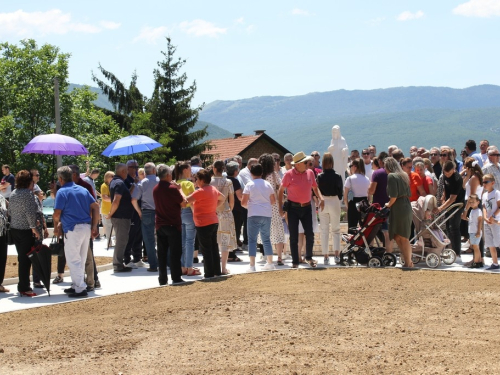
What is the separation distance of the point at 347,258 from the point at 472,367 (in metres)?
6.28

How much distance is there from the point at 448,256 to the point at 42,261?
6.51 m

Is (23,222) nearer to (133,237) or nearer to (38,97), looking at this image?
(133,237)

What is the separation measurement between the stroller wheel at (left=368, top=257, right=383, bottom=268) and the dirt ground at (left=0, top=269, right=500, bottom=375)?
3.74 ft

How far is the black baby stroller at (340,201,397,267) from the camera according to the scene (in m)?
12.1

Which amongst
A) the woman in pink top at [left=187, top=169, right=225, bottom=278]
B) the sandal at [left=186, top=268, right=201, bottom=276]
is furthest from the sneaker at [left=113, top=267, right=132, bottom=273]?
the woman in pink top at [left=187, top=169, right=225, bottom=278]

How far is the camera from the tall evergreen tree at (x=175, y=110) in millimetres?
57875

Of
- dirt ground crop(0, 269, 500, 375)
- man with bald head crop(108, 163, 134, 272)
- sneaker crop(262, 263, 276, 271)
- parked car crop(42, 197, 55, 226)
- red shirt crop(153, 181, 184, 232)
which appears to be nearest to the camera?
dirt ground crop(0, 269, 500, 375)

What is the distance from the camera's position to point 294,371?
6.14m

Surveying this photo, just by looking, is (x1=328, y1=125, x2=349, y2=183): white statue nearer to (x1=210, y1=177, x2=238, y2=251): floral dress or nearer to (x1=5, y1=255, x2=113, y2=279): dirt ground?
(x1=5, y1=255, x2=113, y2=279): dirt ground

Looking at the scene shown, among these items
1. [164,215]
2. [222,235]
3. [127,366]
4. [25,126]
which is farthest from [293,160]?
[25,126]

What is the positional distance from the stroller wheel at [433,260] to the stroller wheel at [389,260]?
0.54 meters

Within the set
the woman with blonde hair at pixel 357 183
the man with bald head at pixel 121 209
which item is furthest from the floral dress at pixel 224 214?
the woman with blonde hair at pixel 357 183

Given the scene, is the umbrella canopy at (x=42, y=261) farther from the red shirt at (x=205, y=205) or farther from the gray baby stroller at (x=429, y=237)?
the gray baby stroller at (x=429, y=237)

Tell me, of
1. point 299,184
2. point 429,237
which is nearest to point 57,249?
point 299,184
